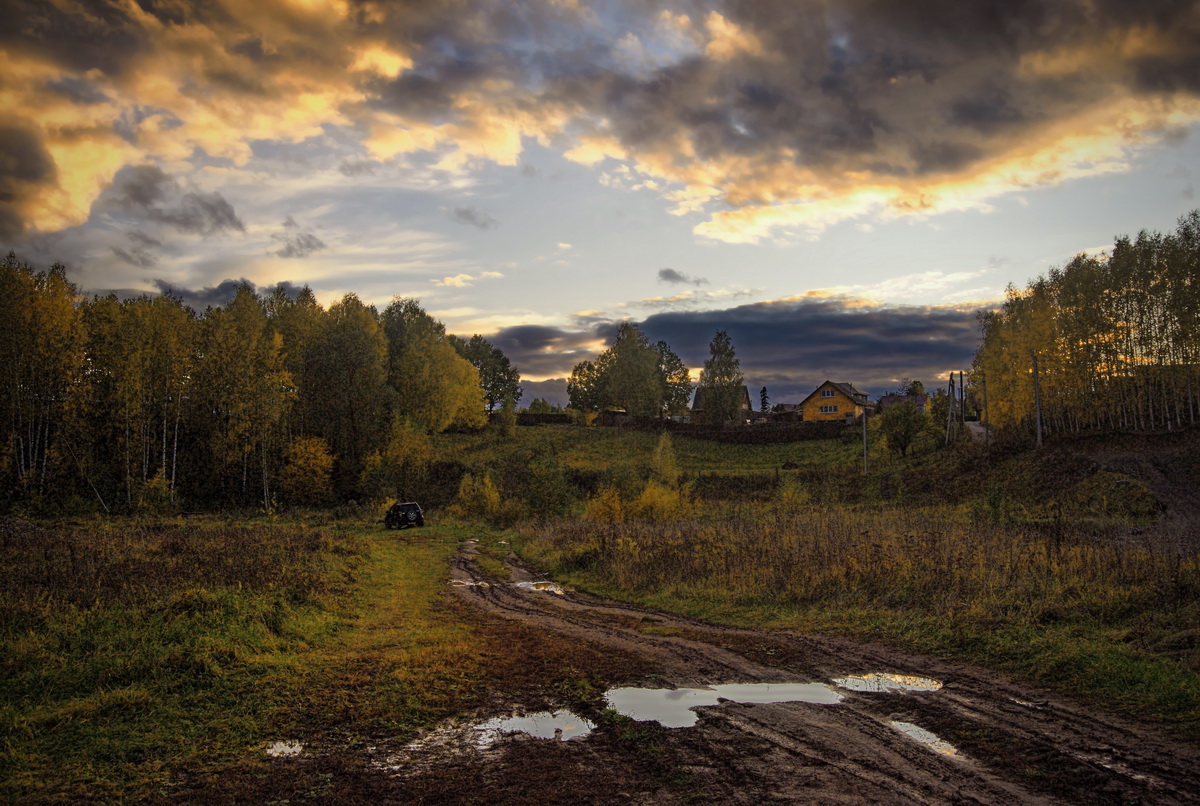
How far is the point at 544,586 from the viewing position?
62.4ft

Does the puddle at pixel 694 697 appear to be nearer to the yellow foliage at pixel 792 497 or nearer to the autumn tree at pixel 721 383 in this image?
the yellow foliage at pixel 792 497

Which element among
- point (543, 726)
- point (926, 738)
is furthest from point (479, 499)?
point (926, 738)

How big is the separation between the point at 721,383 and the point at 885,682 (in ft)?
257

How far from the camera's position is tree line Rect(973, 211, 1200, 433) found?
4191 cm

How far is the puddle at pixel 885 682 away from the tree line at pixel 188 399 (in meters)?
43.3

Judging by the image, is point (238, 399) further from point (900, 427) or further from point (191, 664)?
point (900, 427)

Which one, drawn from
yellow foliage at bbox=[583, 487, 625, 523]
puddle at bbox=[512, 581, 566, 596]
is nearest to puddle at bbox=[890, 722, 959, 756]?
puddle at bbox=[512, 581, 566, 596]

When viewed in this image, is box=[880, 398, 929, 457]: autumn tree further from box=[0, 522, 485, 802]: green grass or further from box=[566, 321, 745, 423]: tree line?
box=[0, 522, 485, 802]: green grass

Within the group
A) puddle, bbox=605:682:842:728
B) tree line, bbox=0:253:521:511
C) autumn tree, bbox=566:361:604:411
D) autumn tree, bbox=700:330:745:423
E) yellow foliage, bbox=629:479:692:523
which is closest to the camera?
puddle, bbox=605:682:842:728

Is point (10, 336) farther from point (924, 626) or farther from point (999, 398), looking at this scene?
point (999, 398)

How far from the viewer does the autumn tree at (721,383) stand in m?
85.3

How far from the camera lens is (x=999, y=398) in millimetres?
52625

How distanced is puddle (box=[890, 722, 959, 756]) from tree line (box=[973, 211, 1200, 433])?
4282 cm

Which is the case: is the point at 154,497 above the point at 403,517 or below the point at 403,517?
above
